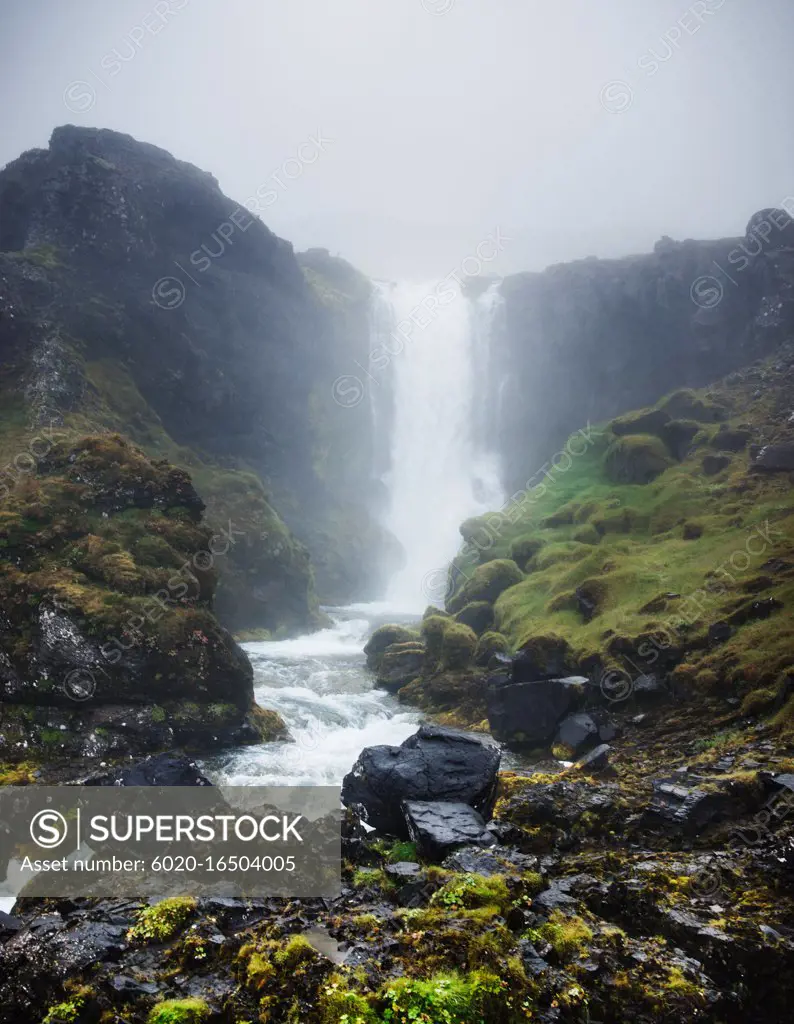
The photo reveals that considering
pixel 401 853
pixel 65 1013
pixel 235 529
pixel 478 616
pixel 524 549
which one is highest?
pixel 235 529

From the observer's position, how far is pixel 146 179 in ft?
190

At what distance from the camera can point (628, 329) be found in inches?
3209

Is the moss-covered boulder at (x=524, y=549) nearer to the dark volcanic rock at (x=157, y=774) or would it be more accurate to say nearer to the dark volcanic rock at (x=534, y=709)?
the dark volcanic rock at (x=534, y=709)

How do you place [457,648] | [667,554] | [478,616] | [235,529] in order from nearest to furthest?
[457,648]
[667,554]
[478,616]
[235,529]

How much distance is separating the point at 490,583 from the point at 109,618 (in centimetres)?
2710

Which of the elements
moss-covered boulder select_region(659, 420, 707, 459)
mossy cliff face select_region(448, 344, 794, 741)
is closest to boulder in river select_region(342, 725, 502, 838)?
mossy cliff face select_region(448, 344, 794, 741)

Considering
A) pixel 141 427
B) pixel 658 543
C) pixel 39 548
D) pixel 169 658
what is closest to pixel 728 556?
pixel 658 543

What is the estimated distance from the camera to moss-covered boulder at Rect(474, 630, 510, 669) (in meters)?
30.3

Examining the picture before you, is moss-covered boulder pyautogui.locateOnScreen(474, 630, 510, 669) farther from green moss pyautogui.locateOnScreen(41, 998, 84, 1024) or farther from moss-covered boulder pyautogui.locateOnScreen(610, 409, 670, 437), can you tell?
moss-covered boulder pyautogui.locateOnScreen(610, 409, 670, 437)

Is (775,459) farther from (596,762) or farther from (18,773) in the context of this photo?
(18,773)

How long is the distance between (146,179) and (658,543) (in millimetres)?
62202

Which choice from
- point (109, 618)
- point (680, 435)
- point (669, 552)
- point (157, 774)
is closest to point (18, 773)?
point (109, 618)

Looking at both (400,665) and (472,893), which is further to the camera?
(400,665)

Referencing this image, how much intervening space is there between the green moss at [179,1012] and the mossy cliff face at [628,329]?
80.2 m
